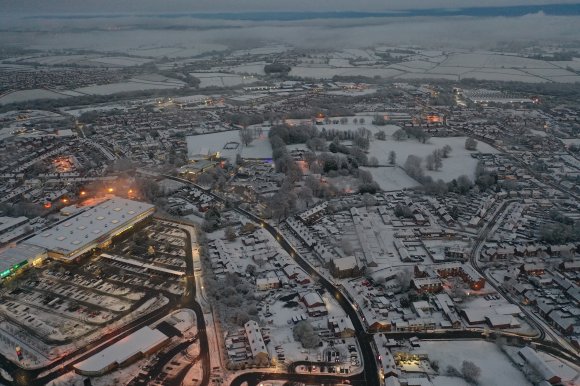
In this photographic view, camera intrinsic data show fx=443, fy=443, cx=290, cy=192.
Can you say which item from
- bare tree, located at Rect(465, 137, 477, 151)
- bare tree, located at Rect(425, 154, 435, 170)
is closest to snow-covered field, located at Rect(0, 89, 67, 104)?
bare tree, located at Rect(425, 154, 435, 170)

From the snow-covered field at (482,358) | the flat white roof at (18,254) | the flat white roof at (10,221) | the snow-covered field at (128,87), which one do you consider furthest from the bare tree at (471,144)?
the snow-covered field at (128,87)

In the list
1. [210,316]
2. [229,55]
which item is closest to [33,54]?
[229,55]

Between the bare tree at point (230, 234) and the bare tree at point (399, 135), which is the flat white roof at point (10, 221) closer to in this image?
the bare tree at point (230, 234)

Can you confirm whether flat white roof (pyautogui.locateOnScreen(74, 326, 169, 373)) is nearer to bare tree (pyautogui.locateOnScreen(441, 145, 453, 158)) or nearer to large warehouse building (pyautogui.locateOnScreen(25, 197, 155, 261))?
large warehouse building (pyautogui.locateOnScreen(25, 197, 155, 261))

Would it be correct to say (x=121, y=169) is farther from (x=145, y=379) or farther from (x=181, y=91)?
(x=181, y=91)

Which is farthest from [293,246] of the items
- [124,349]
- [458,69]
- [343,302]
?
[458,69]
